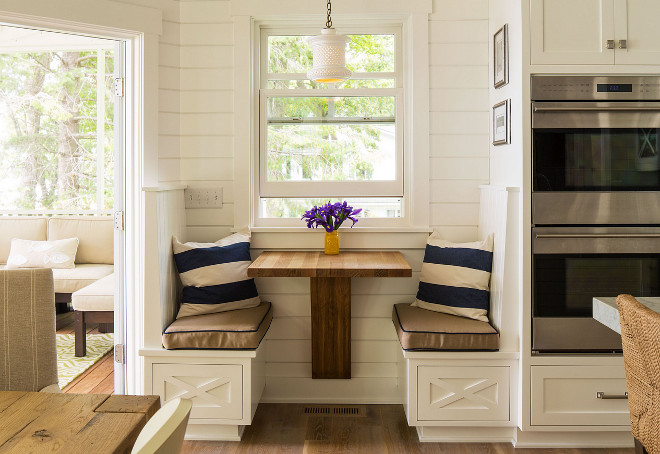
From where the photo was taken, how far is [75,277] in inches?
195

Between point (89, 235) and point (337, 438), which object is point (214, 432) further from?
point (89, 235)

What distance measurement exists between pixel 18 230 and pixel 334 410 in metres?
3.56

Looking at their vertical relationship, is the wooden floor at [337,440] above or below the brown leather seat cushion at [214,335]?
below

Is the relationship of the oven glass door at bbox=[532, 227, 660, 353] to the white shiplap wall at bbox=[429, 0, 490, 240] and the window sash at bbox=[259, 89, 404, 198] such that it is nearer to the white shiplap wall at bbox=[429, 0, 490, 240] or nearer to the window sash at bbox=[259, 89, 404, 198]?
the white shiplap wall at bbox=[429, 0, 490, 240]

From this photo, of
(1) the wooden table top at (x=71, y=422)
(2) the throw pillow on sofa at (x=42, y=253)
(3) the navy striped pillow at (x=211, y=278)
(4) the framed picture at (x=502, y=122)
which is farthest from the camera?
(2) the throw pillow on sofa at (x=42, y=253)

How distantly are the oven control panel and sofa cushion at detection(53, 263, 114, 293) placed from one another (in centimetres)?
369

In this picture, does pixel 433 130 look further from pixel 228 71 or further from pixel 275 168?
pixel 228 71

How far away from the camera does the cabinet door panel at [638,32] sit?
2949mm

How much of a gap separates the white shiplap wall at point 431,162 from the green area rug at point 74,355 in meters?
1.34

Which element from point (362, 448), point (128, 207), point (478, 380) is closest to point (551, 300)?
point (478, 380)

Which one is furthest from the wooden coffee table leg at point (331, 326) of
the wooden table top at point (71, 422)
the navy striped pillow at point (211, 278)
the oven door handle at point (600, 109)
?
the wooden table top at point (71, 422)

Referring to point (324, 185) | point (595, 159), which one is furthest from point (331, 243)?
point (595, 159)

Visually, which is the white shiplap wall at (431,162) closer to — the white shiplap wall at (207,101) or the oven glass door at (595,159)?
the white shiplap wall at (207,101)

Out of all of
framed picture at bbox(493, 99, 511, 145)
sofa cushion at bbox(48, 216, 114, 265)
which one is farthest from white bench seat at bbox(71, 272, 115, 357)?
framed picture at bbox(493, 99, 511, 145)
